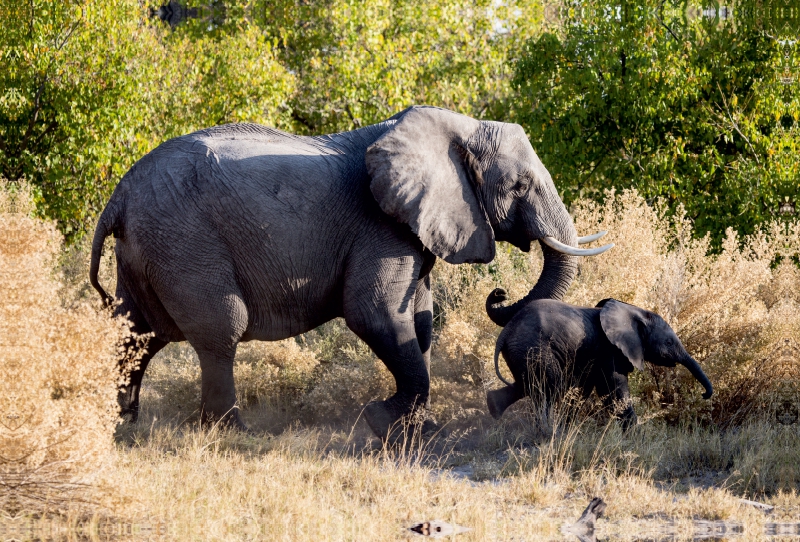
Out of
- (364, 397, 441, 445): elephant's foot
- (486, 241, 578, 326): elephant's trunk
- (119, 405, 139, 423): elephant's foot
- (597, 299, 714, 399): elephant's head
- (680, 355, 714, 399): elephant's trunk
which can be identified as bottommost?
(119, 405, 139, 423): elephant's foot

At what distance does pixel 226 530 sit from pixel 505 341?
2712 millimetres

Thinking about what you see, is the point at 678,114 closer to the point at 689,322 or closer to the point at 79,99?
the point at 689,322

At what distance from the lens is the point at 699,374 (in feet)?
23.9

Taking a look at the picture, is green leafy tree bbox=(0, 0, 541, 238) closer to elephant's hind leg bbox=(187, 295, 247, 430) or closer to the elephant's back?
elephant's hind leg bbox=(187, 295, 247, 430)

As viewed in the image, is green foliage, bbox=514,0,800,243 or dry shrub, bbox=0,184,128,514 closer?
dry shrub, bbox=0,184,128,514

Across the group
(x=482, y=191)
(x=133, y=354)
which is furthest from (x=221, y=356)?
(x=482, y=191)

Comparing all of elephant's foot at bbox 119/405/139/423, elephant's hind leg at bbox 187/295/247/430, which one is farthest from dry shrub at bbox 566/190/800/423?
elephant's foot at bbox 119/405/139/423

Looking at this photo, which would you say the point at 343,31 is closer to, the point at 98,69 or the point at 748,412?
the point at 98,69

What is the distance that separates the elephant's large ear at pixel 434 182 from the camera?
707 cm

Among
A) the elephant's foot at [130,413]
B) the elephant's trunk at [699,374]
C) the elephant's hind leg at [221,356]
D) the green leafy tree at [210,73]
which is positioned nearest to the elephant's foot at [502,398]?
the elephant's trunk at [699,374]

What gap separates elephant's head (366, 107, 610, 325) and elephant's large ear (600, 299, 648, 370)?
0.44 meters

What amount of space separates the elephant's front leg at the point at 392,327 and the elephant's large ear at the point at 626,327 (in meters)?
1.30

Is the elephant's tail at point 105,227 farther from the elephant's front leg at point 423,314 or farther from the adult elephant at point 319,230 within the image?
the elephant's front leg at point 423,314

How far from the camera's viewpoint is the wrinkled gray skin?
7.18 meters
